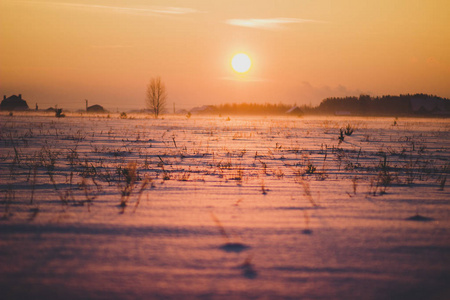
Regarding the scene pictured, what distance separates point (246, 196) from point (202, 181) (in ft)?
3.22

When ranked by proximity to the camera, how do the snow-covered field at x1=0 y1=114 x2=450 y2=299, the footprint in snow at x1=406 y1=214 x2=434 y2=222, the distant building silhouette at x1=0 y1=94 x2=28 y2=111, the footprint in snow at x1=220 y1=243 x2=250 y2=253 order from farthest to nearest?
the distant building silhouette at x1=0 y1=94 x2=28 y2=111, the footprint in snow at x1=406 y1=214 x2=434 y2=222, the footprint in snow at x1=220 y1=243 x2=250 y2=253, the snow-covered field at x1=0 y1=114 x2=450 y2=299

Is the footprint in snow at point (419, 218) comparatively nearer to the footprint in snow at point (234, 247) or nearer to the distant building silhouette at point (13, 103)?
the footprint in snow at point (234, 247)

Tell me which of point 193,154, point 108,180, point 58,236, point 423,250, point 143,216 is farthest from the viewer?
point 193,154

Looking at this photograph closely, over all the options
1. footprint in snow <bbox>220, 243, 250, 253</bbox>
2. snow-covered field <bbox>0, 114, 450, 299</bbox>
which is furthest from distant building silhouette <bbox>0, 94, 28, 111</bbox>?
footprint in snow <bbox>220, 243, 250, 253</bbox>

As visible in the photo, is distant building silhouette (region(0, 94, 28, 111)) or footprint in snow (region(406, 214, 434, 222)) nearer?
footprint in snow (region(406, 214, 434, 222))

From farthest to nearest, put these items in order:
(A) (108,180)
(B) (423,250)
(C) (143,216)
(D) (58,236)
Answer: (A) (108,180), (C) (143,216), (D) (58,236), (B) (423,250)

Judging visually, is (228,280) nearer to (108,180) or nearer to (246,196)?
(246,196)

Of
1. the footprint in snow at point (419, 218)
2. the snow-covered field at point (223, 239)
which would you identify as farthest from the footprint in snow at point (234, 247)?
the footprint in snow at point (419, 218)

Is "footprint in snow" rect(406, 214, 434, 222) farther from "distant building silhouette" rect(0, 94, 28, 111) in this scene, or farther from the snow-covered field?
"distant building silhouette" rect(0, 94, 28, 111)

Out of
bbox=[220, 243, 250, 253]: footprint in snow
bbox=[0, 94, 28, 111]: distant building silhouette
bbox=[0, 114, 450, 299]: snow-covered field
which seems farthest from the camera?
bbox=[0, 94, 28, 111]: distant building silhouette

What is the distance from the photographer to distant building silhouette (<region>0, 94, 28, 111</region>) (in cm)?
7019

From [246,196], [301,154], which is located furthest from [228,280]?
[301,154]

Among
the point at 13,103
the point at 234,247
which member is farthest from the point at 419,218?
the point at 13,103

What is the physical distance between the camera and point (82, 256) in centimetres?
185
